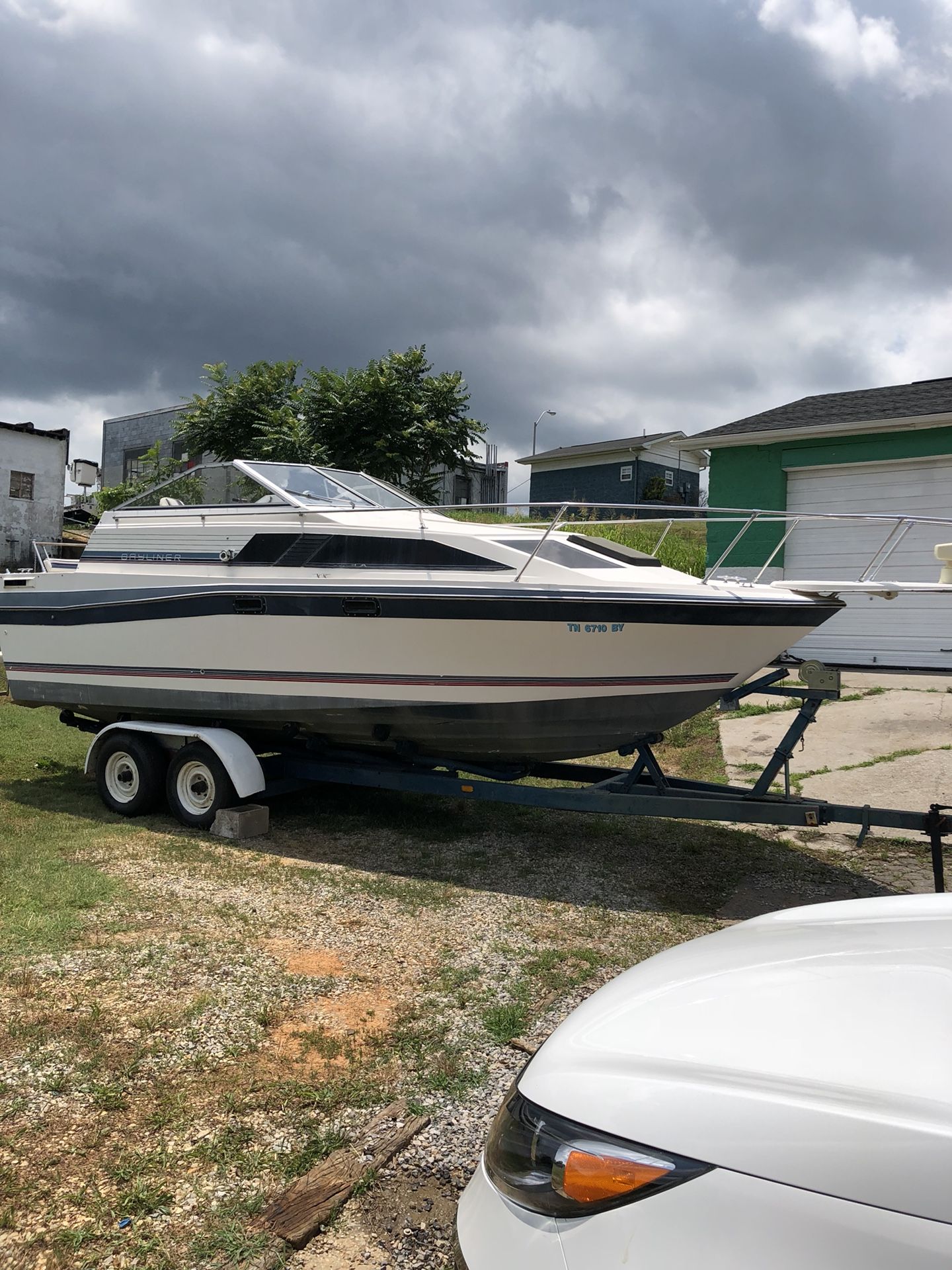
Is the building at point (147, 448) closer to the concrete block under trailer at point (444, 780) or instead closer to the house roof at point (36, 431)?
the house roof at point (36, 431)

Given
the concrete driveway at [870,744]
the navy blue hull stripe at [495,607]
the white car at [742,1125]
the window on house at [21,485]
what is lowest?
the concrete driveway at [870,744]

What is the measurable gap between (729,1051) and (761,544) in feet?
36.0

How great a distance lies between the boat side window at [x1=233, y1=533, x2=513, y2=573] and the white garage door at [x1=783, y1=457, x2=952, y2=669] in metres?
6.73

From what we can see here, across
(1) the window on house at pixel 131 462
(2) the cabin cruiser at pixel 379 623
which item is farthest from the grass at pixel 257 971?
(1) the window on house at pixel 131 462

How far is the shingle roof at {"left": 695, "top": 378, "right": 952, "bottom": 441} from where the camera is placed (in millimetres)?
10516

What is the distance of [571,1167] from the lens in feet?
4.49

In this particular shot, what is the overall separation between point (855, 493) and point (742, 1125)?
1103cm

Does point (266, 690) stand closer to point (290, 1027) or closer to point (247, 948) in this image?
point (247, 948)

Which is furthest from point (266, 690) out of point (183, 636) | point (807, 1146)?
point (807, 1146)

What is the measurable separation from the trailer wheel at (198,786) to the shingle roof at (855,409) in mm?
8314

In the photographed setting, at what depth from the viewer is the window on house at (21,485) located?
2542 cm

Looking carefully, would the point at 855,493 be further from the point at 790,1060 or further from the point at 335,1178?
the point at 790,1060

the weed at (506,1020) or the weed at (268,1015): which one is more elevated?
the weed at (506,1020)

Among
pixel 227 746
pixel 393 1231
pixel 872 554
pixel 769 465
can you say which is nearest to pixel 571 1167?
pixel 393 1231
